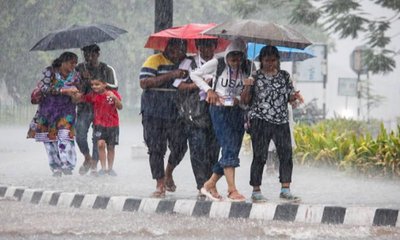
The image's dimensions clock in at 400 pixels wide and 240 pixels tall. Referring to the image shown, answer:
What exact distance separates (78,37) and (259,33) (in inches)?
137

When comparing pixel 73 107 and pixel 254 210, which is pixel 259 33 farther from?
pixel 73 107

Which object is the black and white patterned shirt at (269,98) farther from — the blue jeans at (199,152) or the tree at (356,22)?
the tree at (356,22)

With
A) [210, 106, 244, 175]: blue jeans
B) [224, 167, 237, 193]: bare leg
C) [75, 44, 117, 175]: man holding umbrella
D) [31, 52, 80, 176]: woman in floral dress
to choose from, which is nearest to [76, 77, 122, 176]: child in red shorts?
[75, 44, 117, 175]: man holding umbrella

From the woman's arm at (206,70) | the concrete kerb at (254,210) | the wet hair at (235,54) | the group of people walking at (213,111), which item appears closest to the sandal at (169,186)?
the group of people walking at (213,111)

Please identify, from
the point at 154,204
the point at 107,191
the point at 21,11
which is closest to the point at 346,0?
the point at 107,191

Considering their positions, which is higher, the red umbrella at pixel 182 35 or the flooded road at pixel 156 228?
the red umbrella at pixel 182 35

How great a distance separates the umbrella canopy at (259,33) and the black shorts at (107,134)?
3.84 meters

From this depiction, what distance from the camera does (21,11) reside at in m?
42.2

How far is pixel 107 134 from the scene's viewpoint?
41.9ft

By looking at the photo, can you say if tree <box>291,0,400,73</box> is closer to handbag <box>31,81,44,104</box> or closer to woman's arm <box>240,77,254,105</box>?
handbag <box>31,81,44,104</box>

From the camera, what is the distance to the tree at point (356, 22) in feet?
61.1

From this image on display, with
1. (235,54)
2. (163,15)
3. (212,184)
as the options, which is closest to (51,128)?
(163,15)

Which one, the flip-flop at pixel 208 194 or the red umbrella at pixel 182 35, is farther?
the red umbrella at pixel 182 35

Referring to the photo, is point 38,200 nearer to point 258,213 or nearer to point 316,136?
point 258,213
